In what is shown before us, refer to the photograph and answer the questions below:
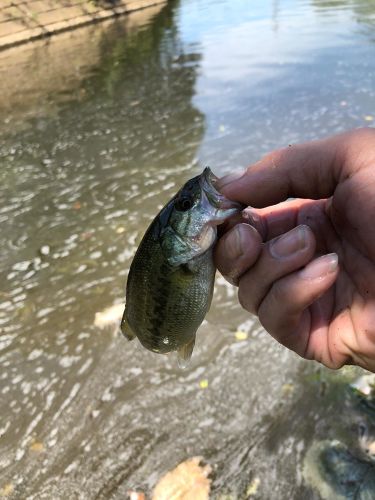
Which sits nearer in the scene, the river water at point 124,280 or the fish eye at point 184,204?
the fish eye at point 184,204

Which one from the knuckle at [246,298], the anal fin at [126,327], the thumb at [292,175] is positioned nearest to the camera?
the thumb at [292,175]

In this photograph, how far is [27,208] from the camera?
7938mm

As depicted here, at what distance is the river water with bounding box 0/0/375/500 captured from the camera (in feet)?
12.4

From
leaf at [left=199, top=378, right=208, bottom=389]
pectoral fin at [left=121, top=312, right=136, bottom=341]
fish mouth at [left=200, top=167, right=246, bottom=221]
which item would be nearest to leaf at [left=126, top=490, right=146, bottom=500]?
leaf at [left=199, top=378, right=208, bottom=389]

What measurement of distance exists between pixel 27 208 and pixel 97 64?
10.3 meters

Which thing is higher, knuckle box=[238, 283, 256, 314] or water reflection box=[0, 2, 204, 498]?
knuckle box=[238, 283, 256, 314]

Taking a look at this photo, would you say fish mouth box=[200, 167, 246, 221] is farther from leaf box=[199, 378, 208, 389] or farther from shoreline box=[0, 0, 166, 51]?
shoreline box=[0, 0, 166, 51]

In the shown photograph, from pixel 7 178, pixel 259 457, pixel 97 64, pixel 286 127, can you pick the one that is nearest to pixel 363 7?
pixel 97 64

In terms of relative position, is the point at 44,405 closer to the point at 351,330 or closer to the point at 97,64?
the point at 351,330

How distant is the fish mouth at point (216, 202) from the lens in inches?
91.3

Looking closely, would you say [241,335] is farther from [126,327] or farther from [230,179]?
[230,179]

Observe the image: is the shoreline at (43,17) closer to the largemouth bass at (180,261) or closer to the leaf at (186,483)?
the leaf at (186,483)

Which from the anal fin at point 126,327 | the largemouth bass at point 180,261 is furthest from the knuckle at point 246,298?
the anal fin at point 126,327

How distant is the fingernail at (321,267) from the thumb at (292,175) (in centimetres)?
47
